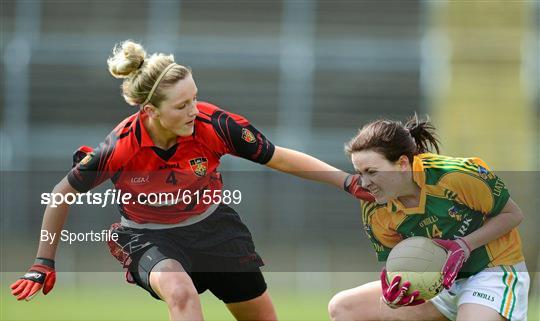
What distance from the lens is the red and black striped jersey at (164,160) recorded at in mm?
4891

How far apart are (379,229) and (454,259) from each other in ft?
1.35

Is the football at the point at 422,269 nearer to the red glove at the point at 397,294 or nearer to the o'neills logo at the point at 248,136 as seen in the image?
the red glove at the point at 397,294

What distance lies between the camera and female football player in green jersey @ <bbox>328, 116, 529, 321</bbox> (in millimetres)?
4621

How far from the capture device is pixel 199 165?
16.5 ft

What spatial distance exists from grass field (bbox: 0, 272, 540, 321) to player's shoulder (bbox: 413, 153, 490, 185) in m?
3.10

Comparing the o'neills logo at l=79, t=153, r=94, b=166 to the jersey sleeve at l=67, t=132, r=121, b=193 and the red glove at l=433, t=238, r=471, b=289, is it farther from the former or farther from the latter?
the red glove at l=433, t=238, r=471, b=289

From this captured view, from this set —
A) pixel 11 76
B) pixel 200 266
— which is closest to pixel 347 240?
pixel 11 76

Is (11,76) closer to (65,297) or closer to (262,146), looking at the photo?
(65,297)

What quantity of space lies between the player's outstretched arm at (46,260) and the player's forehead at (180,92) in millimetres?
651

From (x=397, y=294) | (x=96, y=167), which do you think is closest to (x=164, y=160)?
(x=96, y=167)

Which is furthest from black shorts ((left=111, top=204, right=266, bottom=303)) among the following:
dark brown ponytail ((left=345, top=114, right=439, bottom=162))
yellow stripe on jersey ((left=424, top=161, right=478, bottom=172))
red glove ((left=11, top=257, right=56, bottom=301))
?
yellow stripe on jersey ((left=424, top=161, right=478, bottom=172))

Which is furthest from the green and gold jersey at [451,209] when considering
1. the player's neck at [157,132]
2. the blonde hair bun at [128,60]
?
the blonde hair bun at [128,60]

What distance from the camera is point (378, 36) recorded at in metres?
11.6

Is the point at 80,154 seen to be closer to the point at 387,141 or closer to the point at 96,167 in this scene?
the point at 96,167
